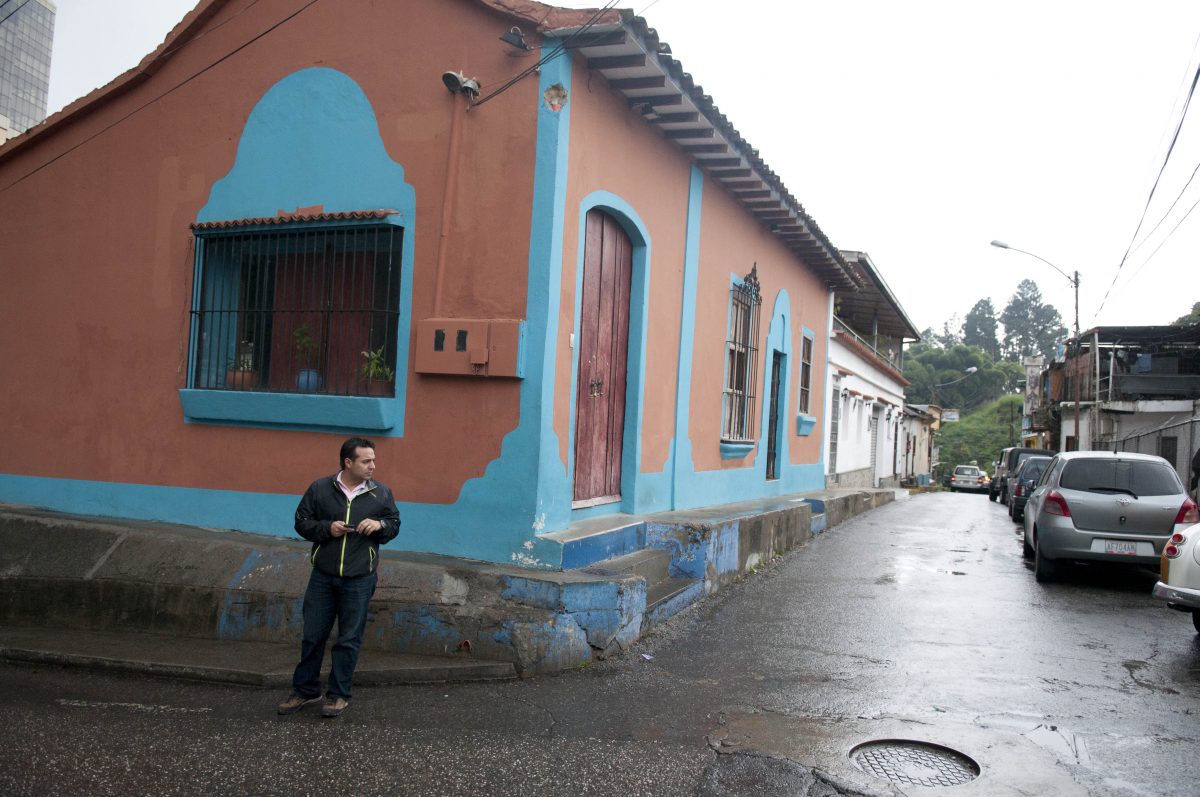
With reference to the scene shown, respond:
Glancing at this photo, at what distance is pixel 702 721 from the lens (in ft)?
16.0

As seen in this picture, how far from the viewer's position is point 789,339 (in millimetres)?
14164

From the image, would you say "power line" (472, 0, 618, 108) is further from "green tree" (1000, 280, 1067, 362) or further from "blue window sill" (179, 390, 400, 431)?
"green tree" (1000, 280, 1067, 362)

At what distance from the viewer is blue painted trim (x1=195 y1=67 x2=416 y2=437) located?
6.89m

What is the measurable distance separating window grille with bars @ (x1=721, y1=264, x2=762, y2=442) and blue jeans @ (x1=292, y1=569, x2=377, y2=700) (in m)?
6.55

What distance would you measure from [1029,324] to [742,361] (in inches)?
3768

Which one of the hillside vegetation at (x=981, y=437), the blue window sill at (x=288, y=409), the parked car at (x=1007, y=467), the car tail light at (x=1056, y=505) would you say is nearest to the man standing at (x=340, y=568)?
the blue window sill at (x=288, y=409)

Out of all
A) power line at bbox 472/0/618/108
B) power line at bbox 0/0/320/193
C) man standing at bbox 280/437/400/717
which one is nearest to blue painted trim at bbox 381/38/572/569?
power line at bbox 472/0/618/108

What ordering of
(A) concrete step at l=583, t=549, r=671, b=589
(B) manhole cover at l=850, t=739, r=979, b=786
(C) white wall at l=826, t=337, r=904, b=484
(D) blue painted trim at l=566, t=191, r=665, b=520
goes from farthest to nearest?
1. (C) white wall at l=826, t=337, r=904, b=484
2. (D) blue painted trim at l=566, t=191, r=665, b=520
3. (A) concrete step at l=583, t=549, r=671, b=589
4. (B) manhole cover at l=850, t=739, r=979, b=786

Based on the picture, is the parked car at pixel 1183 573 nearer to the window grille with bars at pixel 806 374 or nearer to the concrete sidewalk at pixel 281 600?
the concrete sidewalk at pixel 281 600

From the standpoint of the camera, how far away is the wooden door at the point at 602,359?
7.62 meters

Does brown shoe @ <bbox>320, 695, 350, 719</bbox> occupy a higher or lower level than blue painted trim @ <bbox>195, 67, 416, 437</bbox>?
lower

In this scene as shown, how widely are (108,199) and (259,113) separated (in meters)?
1.67

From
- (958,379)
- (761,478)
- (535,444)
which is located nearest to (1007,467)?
(761,478)

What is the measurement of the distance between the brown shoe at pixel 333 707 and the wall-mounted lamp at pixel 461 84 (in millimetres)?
4165
